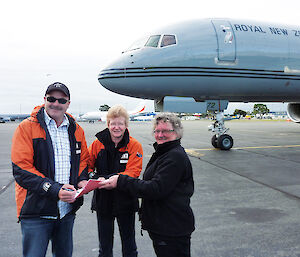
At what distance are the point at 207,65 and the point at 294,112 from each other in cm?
1035

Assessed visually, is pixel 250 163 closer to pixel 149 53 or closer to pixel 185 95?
pixel 185 95

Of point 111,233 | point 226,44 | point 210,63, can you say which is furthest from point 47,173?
point 226,44

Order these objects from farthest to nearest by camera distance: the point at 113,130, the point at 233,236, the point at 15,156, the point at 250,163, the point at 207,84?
the point at 207,84, the point at 250,163, the point at 233,236, the point at 113,130, the point at 15,156

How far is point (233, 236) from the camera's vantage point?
309 cm

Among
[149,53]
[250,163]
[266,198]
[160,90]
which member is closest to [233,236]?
[266,198]

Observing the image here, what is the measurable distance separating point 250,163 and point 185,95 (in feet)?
10.0

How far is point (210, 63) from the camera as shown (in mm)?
8312

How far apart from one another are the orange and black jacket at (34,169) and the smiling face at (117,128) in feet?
1.96

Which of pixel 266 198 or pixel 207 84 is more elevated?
pixel 207 84

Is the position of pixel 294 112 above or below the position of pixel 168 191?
above

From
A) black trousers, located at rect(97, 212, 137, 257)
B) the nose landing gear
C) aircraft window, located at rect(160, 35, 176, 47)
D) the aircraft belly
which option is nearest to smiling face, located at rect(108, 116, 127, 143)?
black trousers, located at rect(97, 212, 137, 257)

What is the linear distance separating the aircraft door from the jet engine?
31.3 ft

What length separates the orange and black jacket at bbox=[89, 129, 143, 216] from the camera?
2410 millimetres

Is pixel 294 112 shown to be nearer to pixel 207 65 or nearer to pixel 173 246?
pixel 207 65
